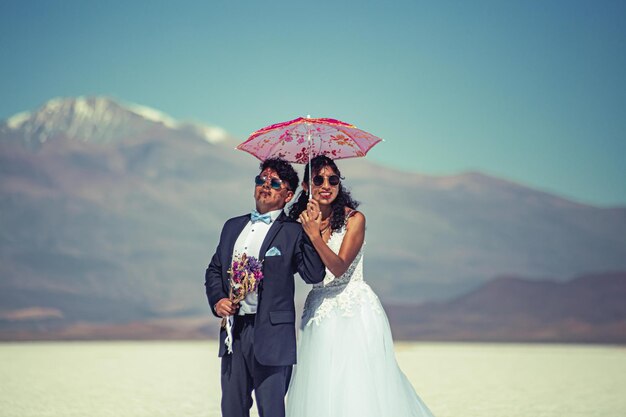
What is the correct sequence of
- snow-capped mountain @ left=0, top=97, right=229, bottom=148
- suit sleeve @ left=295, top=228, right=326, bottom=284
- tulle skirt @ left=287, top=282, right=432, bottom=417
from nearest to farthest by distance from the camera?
suit sleeve @ left=295, top=228, right=326, bottom=284 < tulle skirt @ left=287, top=282, right=432, bottom=417 < snow-capped mountain @ left=0, top=97, right=229, bottom=148

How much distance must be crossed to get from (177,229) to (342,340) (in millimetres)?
27836

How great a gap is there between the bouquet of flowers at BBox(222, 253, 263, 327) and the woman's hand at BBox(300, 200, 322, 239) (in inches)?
11.2

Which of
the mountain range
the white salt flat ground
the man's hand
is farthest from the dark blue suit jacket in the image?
Result: the mountain range

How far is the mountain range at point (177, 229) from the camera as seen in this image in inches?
1145

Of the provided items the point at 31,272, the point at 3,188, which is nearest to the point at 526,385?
the point at 31,272

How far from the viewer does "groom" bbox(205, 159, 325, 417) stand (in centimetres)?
415

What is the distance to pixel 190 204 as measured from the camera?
109ft

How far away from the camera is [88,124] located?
120 feet

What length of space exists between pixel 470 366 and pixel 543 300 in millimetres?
18029

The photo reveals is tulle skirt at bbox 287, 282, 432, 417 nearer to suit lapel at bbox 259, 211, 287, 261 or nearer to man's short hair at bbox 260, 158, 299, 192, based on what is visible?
suit lapel at bbox 259, 211, 287, 261

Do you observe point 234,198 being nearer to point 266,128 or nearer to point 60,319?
point 60,319

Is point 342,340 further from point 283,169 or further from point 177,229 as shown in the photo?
point 177,229

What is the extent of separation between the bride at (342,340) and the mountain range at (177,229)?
22865mm

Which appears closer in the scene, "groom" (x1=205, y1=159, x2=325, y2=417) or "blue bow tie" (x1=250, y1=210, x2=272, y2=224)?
"groom" (x1=205, y1=159, x2=325, y2=417)
